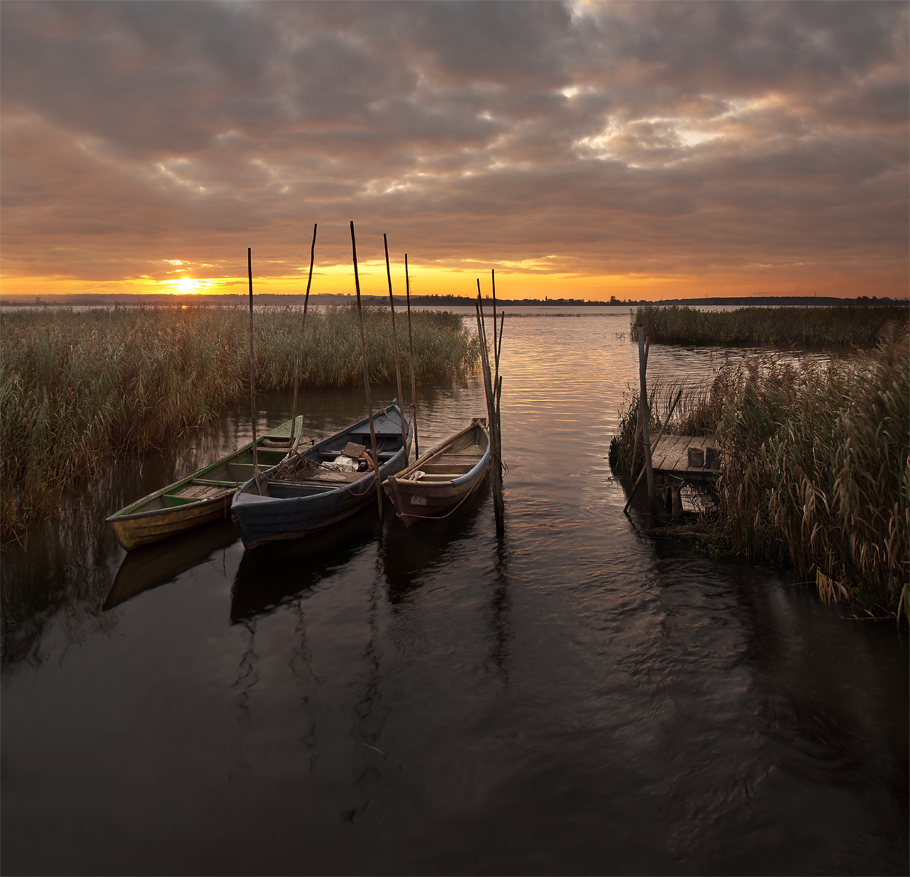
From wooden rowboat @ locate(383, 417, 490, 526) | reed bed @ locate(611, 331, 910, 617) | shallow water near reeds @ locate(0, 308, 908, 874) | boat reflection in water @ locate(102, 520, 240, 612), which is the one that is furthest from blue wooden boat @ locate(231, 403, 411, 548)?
reed bed @ locate(611, 331, 910, 617)

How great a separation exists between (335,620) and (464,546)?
273cm

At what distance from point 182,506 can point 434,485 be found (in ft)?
12.2

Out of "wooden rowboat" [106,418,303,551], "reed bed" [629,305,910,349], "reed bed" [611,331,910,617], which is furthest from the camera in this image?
"reed bed" [629,305,910,349]

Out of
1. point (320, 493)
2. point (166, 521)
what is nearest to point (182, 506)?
point (166, 521)

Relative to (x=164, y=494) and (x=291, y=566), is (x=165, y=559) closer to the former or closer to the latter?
(x=164, y=494)

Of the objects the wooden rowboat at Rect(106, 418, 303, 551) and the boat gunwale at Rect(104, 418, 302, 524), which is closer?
the boat gunwale at Rect(104, 418, 302, 524)

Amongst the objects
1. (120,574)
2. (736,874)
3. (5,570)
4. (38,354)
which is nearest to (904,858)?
(736,874)

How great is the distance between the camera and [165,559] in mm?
8391

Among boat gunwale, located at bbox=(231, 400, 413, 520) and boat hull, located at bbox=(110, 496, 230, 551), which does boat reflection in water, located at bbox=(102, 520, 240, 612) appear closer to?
boat hull, located at bbox=(110, 496, 230, 551)

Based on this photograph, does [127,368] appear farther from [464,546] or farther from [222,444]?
A: [464,546]

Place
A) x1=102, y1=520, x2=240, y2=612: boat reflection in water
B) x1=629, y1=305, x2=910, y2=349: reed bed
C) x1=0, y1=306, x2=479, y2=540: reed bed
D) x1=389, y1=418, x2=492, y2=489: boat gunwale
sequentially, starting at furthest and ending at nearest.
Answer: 1. x1=629, y1=305, x2=910, y2=349: reed bed
2. x1=389, y1=418, x2=492, y2=489: boat gunwale
3. x1=0, y1=306, x2=479, y2=540: reed bed
4. x1=102, y1=520, x2=240, y2=612: boat reflection in water

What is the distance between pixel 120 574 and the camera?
26.0 feet

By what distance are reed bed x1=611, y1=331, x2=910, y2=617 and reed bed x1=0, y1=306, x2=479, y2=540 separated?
10.3 metres

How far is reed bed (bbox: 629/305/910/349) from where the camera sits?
3703 cm
